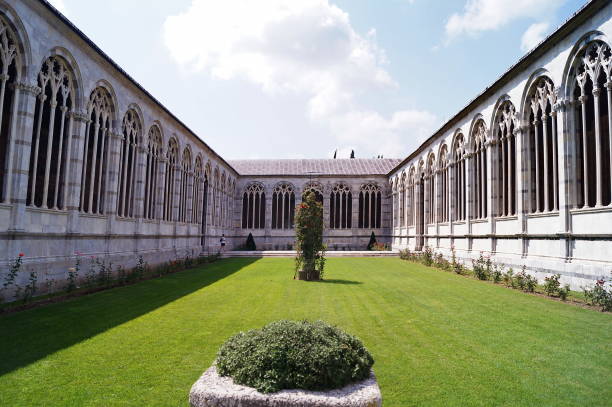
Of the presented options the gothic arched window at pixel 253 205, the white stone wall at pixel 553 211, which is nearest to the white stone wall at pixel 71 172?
the white stone wall at pixel 553 211

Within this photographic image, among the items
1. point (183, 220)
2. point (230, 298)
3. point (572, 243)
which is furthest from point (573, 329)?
point (183, 220)

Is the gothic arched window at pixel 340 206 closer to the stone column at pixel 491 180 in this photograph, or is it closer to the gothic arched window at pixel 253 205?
the gothic arched window at pixel 253 205

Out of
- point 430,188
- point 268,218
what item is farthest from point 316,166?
point 430,188

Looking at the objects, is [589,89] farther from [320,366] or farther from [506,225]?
[320,366]

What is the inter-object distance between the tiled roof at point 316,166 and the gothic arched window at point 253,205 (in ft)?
6.11

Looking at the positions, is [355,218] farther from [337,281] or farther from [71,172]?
[71,172]

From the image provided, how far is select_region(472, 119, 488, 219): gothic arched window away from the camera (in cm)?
2073

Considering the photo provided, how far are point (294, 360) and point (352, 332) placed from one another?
428cm

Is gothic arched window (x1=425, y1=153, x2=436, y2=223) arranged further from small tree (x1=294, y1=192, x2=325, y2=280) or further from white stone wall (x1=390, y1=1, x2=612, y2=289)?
small tree (x1=294, y1=192, x2=325, y2=280)

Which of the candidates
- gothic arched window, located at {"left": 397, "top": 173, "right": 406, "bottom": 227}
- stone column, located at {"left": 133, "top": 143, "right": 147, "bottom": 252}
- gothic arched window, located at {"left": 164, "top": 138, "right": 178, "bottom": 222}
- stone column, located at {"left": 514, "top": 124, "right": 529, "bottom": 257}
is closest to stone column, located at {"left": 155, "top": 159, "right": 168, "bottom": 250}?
gothic arched window, located at {"left": 164, "top": 138, "right": 178, "bottom": 222}

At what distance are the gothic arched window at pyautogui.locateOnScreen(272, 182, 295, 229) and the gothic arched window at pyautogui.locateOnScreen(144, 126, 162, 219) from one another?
21.8m

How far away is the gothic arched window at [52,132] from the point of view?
12148mm

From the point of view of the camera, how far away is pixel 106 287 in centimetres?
1329

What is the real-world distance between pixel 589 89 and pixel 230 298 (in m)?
13.5
